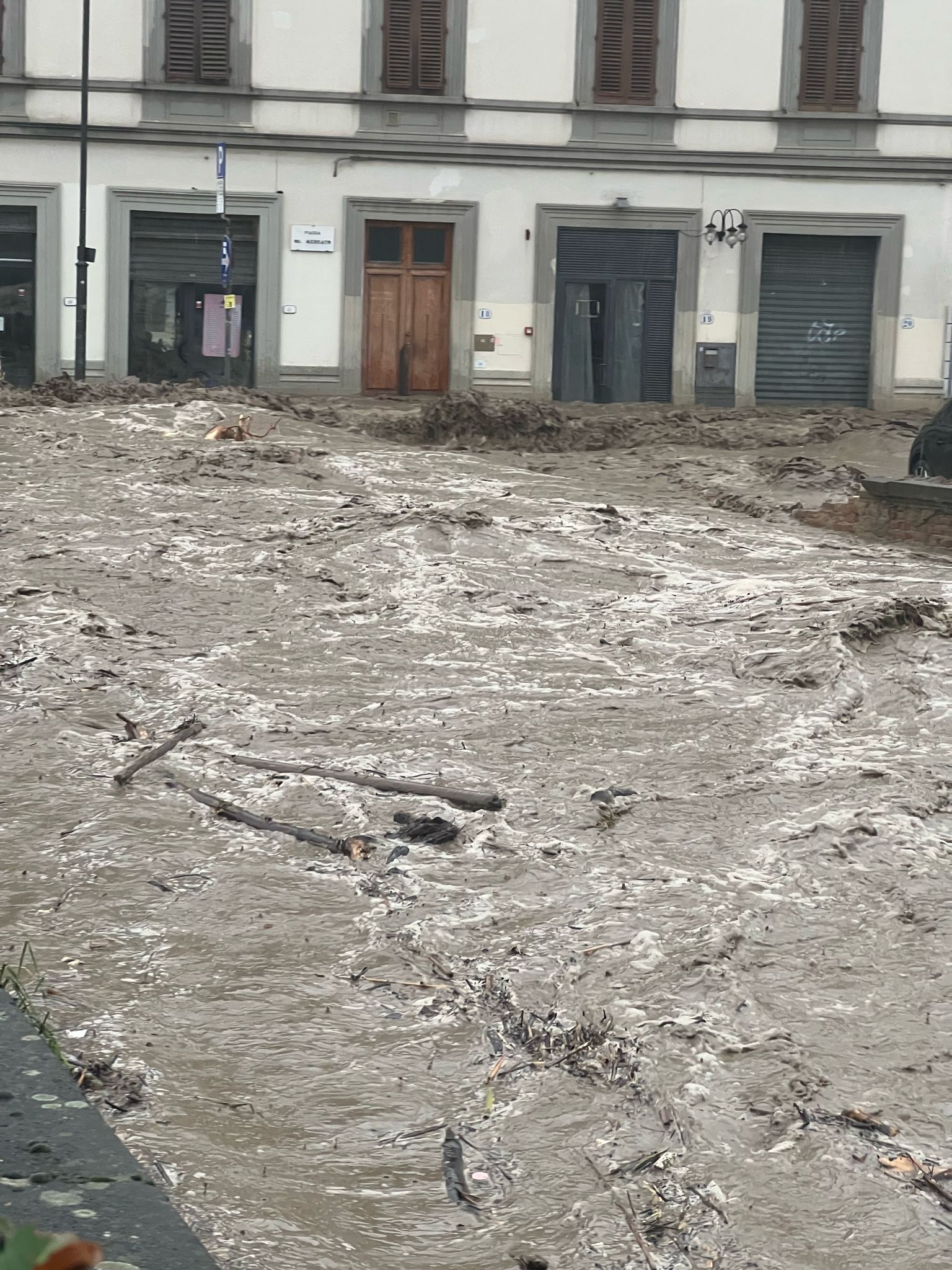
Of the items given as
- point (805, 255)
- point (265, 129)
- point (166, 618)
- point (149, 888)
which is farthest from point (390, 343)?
point (149, 888)

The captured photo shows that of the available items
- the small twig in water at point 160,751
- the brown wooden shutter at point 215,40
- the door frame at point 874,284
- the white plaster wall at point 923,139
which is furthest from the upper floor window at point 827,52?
the small twig in water at point 160,751

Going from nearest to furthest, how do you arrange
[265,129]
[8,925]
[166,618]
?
[8,925] → [166,618] → [265,129]

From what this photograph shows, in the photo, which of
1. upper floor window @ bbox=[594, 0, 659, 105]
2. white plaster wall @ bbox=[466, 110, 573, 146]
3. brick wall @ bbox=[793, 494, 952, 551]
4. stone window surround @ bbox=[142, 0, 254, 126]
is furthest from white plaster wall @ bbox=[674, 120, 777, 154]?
brick wall @ bbox=[793, 494, 952, 551]

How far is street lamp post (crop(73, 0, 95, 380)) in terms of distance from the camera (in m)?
22.6

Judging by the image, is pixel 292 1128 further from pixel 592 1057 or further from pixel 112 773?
pixel 112 773

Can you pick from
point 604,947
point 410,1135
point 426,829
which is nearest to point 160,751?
point 426,829

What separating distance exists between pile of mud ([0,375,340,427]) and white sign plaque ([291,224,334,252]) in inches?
130

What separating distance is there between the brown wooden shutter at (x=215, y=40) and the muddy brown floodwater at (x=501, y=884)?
503 inches

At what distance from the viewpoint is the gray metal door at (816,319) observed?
25.4m

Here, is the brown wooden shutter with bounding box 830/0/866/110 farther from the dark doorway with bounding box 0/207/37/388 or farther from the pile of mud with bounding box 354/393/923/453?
the dark doorway with bounding box 0/207/37/388

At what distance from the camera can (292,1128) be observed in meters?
4.25

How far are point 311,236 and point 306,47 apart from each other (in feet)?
8.64

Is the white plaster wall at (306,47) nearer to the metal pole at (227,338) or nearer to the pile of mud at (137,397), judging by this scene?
the metal pole at (227,338)

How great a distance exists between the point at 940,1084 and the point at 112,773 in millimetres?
3947
